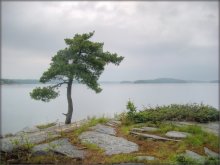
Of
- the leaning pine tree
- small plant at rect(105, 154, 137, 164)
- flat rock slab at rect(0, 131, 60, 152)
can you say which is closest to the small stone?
small plant at rect(105, 154, 137, 164)

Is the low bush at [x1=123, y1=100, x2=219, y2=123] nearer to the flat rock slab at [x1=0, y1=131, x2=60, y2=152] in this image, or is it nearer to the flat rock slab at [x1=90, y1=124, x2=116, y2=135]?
the flat rock slab at [x1=90, y1=124, x2=116, y2=135]

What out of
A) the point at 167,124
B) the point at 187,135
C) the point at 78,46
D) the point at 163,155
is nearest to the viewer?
the point at 163,155

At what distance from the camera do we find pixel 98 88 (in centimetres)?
1811

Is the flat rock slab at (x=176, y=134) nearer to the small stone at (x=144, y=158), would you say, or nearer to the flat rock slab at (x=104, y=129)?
the flat rock slab at (x=104, y=129)

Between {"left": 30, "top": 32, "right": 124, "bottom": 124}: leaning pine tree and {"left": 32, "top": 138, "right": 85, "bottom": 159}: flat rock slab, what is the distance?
5.14 meters

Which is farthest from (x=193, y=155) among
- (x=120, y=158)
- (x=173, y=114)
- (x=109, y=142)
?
(x=173, y=114)

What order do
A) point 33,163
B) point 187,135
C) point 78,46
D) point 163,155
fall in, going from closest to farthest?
point 33,163 → point 163,155 → point 187,135 → point 78,46

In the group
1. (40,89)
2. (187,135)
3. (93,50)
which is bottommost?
(187,135)

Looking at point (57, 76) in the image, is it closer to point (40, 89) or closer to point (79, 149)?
point (40, 89)

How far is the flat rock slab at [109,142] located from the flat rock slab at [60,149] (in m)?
0.84

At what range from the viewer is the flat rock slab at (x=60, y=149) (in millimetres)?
11953

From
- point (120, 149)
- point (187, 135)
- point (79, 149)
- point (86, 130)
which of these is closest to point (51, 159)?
point (79, 149)

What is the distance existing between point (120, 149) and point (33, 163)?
320 centimetres

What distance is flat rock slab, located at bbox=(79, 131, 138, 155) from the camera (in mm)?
12637
